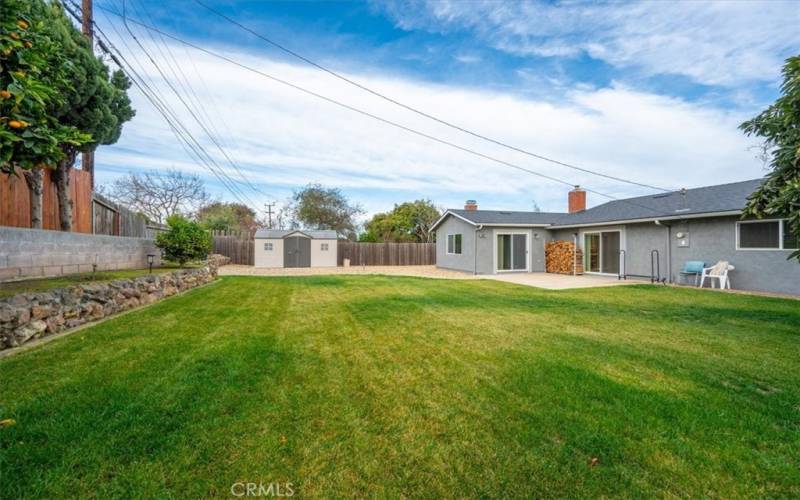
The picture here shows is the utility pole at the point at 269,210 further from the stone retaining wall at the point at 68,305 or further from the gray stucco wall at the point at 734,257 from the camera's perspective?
the gray stucco wall at the point at 734,257

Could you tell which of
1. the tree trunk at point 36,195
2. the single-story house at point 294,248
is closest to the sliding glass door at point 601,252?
the single-story house at point 294,248

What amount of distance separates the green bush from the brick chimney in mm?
16945

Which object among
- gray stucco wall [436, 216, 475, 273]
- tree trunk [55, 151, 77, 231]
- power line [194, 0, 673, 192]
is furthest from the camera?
gray stucco wall [436, 216, 475, 273]

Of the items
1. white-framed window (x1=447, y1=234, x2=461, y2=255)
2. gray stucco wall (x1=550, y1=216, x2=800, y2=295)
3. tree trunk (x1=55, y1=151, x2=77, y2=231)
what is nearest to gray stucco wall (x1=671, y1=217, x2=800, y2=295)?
gray stucco wall (x1=550, y1=216, x2=800, y2=295)

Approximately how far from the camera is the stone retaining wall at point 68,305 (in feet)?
12.9

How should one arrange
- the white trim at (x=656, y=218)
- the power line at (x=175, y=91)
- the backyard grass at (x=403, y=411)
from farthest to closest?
1. the white trim at (x=656, y=218)
2. the power line at (x=175, y=91)
3. the backyard grass at (x=403, y=411)

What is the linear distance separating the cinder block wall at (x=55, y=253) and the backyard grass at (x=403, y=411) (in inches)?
60.4

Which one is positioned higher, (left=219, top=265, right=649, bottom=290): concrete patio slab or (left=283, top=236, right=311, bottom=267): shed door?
(left=283, top=236, right=311, bottom=267): shed door

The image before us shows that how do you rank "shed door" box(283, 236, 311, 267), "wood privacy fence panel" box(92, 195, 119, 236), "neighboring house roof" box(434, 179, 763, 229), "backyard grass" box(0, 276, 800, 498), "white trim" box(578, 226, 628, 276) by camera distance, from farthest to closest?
"shed door" box(283, 236, 311, 267) < "white trim" box(578, 226, 628, 276) < "neighboring house roof" box(434, 179, 763, 229) < "wood privacy fence panel" box(92, 195, 119, 236) < "backyard grass" box(0, 276, 800, 498)

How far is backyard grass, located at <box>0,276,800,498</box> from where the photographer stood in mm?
1881

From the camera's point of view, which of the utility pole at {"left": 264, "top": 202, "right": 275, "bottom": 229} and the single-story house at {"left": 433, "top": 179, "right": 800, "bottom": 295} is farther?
the utility pole at {"left": 264, "top": 202, "right": 275, "bottom": 229}

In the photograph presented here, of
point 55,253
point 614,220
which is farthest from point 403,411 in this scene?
point 614,220

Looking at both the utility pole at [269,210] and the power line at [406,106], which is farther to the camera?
the utility pole at [269,210]

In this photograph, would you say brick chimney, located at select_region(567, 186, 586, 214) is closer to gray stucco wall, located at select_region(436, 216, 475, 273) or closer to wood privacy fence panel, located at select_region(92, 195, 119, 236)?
gray stucco wall, located at select_region(436, 216, 475, 273)
